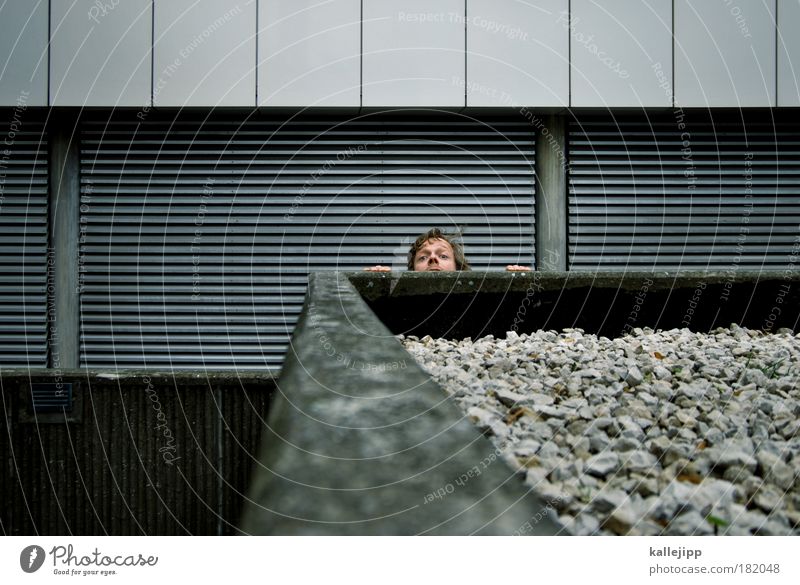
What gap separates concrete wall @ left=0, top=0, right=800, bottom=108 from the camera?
6.07 metres

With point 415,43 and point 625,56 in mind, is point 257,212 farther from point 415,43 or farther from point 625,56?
point 625,56

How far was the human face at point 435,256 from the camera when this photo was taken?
498 cm

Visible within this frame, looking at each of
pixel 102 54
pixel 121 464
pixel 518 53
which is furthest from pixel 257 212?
pixel 121 464

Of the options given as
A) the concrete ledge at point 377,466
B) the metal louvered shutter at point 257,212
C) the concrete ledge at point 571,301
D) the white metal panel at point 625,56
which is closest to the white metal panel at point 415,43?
the metal louvered shutter at point 257,212

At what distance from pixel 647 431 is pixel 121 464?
2931 mm

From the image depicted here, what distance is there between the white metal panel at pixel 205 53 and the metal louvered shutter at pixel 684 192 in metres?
3.46

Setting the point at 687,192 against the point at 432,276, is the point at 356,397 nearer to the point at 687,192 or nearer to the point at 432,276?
the point at 432,276

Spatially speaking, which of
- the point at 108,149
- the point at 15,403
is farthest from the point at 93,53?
the point at 15,403

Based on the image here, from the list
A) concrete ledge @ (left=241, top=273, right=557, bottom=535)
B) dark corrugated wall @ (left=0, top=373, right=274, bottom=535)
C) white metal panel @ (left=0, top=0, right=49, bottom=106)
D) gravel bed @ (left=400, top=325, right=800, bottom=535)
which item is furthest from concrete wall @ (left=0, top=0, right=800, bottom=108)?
concrete ledge @ (left=241, top=273, right=557, bottom=535)

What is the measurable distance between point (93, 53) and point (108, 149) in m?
0.96

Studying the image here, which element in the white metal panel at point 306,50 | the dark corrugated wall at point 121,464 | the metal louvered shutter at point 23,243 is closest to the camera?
the dark corrugated wall at point 121,464

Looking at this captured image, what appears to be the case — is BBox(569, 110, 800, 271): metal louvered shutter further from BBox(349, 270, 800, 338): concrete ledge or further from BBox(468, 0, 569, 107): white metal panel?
BBox(349, 270, 800, 338): concrete ledge

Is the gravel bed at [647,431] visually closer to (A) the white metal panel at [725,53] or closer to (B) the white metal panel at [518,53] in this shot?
(B) the white metal panel at [518,53]

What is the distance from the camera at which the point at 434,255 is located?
501 cm
